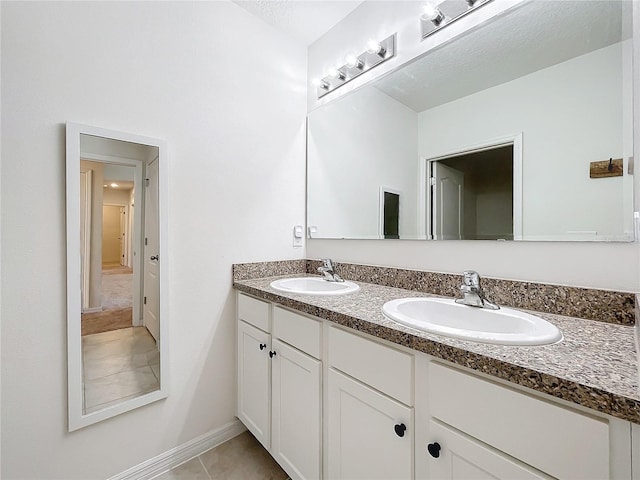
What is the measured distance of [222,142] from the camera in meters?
1.64

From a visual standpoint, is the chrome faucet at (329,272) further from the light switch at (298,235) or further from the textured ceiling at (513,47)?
the textured ceiling at (513,47)

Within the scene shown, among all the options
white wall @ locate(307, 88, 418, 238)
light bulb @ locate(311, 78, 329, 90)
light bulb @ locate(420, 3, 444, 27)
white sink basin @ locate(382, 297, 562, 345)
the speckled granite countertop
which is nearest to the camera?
the speckled granite countertop

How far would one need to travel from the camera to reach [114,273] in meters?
1.32

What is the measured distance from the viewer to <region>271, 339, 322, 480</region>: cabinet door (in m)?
1.12

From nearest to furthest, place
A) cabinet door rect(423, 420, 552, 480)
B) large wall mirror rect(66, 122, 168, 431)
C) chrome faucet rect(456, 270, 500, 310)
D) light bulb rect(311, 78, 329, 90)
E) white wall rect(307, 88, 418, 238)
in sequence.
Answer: cabinet door rect(423, 420, 552, 480) → chrome faucet rect(456, 270, 500, 310) → large wall mirror rect(66, 122, 168, 431) → white wall rect(307, 88, 418, 238) → light bulb rect(311, 78, 329, 90)

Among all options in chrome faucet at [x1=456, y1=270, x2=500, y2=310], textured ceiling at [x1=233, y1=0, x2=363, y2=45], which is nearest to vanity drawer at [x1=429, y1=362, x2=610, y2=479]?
chrome faucet at [x1=456, y1=270, x2=500, y2=310]

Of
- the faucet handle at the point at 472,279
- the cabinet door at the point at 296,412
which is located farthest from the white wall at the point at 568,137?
the cabinet door at the point at 296,412

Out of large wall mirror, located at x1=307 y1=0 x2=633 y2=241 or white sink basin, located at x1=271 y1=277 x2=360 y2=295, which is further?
white sink basin, located at x1=271 y1=277 x2=360 y2=295

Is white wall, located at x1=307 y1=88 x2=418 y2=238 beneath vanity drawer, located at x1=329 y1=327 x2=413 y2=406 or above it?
above

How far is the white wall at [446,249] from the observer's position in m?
0.93

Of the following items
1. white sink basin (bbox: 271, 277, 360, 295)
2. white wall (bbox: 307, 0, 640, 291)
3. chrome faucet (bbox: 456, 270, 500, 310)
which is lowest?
white sink basin (bbox: 271, 277, 360, 295)

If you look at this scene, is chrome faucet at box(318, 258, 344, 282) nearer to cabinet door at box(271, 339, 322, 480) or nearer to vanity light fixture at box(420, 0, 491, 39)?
cabinet door at box(271, 339, 322, 480)

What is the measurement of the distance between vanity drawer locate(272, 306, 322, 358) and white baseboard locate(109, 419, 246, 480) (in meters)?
0.77

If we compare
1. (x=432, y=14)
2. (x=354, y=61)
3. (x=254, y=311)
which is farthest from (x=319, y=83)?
(x=254, y=311)
